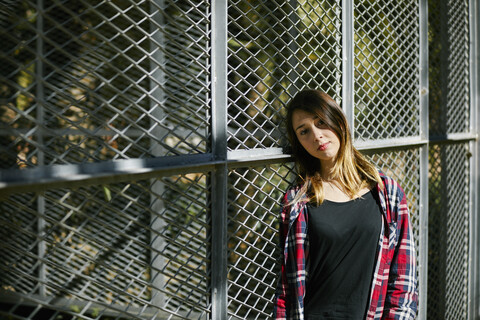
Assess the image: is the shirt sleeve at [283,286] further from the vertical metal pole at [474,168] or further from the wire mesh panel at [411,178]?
the vertical metal pole at [474,168]

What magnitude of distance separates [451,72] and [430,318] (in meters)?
1.98

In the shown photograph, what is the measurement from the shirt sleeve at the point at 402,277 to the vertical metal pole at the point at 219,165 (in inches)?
27.9

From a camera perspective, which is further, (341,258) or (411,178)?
(411,178)

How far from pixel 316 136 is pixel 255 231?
0.96 m

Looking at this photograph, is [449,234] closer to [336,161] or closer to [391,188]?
[391,188]

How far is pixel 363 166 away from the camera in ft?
7.55

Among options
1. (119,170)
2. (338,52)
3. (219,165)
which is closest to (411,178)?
(338,52)

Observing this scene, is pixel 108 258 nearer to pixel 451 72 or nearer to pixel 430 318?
pixel 430 318

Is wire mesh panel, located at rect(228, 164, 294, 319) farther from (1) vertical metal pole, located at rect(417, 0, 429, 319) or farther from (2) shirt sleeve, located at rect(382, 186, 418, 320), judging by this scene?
(1) vertical metal pole, located at rect(417, 0, 429, 319)

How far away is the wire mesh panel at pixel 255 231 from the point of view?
2195mm

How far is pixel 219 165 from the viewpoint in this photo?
197cm

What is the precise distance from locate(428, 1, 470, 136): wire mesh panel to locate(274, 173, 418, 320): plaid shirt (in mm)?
2074

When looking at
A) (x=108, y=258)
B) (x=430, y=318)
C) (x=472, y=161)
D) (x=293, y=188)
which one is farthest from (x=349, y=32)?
(x=108, y=258)

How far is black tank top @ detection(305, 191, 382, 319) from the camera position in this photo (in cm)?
209
